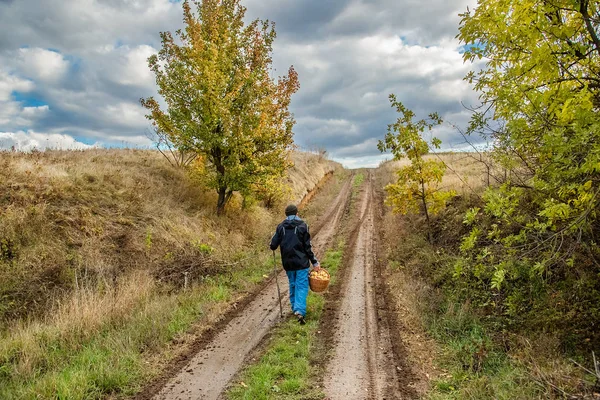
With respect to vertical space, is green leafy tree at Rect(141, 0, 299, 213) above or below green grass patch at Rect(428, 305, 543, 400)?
above

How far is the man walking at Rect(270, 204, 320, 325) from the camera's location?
8.34 meters

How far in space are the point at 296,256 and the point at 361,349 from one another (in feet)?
8.13

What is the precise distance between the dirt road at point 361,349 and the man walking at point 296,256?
3.29 feet

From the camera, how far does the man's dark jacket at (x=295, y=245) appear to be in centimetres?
838

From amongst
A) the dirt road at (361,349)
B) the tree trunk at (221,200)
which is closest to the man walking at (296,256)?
the dirt road at (361,349)

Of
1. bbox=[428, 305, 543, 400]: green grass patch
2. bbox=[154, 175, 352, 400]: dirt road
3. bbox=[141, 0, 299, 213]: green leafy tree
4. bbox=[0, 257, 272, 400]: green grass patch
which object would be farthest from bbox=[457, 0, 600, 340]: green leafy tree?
bbox=[141, 0, 299, 213]: green leafy tree

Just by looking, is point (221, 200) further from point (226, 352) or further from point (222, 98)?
point (226, 352)

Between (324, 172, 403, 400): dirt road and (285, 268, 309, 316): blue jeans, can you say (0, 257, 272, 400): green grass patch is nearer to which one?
(285, 268, 309, 316): blue jeans

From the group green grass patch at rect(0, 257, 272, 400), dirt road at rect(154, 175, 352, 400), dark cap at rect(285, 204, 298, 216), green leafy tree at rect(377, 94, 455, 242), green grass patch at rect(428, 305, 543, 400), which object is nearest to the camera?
green grass patch at rect(428, 305, 543, 400)

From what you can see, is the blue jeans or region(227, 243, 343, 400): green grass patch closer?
region(227, 243, 343, 400): green grass patch

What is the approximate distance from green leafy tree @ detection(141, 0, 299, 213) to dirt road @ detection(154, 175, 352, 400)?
6130 mm

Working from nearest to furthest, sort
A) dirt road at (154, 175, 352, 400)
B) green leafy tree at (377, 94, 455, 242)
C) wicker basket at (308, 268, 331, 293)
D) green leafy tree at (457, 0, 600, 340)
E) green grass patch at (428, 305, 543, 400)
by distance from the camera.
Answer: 1. green leafy tree at (457, 0, 600, 340)
2. green grass patch at (428, 305, 543, 400)
3. dirt road at (154, 175, 352, 400)
4. wicker basket at (308, 268, 331, 293)
5. green leafy tree at (377, 94, 455, 242)

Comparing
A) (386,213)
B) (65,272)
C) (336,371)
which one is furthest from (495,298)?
(386,213)

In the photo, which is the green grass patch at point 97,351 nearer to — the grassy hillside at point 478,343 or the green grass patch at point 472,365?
the grassy hillside at point 478,343
